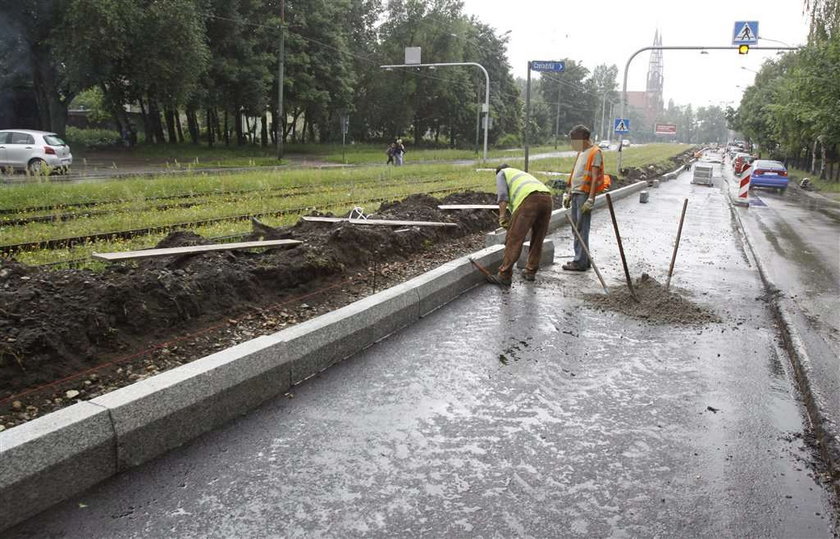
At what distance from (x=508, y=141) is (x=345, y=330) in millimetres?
72394

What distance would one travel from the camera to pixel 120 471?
10.4ft

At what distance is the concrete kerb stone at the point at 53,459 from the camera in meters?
Result: 2.68

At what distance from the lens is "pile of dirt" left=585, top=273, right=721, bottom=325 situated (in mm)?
6430

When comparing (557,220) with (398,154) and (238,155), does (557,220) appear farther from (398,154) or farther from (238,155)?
(238,155)

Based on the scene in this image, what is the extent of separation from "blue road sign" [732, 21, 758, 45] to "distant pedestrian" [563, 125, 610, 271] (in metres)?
16.2

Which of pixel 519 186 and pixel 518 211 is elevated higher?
pixel 519 186

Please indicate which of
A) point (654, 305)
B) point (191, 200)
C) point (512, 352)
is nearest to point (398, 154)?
point (191, 200)

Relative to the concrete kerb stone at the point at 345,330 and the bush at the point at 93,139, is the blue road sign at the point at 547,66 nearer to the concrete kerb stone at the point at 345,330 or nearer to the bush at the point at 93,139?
the concrete kerb stone at the point at 345,330

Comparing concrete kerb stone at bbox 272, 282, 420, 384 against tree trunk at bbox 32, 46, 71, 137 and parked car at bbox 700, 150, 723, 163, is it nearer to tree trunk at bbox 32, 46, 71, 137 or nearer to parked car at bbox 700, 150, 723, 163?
tree trunk at bbox 32, 46, 71, 137

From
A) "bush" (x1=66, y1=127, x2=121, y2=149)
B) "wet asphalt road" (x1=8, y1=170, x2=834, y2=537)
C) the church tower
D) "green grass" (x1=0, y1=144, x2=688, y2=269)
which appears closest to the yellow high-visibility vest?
"wet asphalt road" (x1=8, y1=170, x2=834, y2=537)

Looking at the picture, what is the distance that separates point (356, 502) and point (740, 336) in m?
4.54

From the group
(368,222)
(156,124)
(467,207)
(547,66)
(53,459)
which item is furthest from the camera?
(156,124)

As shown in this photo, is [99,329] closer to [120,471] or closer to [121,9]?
[120,471]

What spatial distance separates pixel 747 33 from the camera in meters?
21.0
